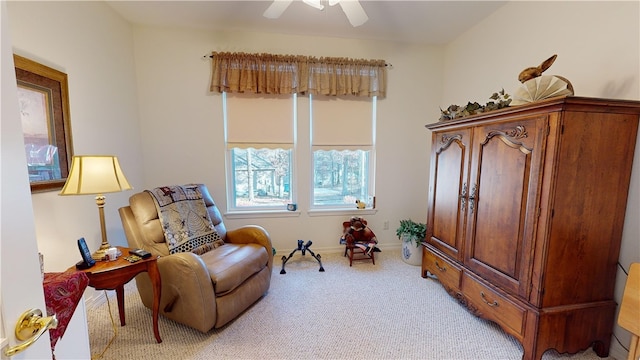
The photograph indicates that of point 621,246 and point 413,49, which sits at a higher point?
point 413,49

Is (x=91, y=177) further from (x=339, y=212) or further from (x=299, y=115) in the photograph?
(x=339, y=212)

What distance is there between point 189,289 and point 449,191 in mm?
2170

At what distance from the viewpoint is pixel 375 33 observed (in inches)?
117

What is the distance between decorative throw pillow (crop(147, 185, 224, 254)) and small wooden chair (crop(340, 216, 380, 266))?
55.1 inches

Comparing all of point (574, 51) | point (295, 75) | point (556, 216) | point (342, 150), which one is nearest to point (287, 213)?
point (342, 150)

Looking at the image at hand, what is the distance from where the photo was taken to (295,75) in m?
2.98

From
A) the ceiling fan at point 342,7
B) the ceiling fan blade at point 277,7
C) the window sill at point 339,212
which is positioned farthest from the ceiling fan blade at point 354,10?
the window sill at point 339,212

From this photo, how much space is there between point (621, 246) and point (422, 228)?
1.57 m

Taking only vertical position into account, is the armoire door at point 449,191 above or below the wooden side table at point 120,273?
above

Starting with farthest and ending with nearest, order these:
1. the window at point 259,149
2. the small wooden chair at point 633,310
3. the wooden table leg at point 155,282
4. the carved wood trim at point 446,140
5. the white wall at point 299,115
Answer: the window at point 259,149, the white wall at point 299,115, the carved wood trim at point 446,140, the wooden table leg at point 155,282, the small wooden chair at point 633,310

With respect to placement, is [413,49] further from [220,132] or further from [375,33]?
[220,132]

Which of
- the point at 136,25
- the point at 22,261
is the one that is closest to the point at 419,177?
the point at 22,261

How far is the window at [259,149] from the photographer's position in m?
3.04

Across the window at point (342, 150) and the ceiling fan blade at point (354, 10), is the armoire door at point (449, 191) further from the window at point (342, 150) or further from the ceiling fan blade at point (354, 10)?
the ceiling fan blade at point (354, 10)
